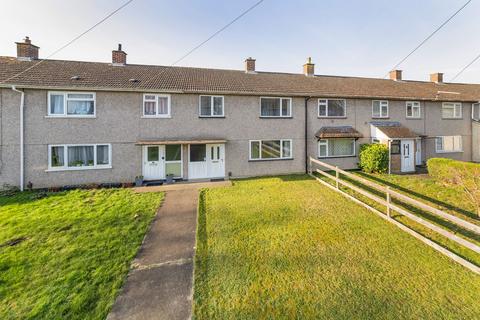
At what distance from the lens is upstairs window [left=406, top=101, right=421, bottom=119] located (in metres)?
16.8

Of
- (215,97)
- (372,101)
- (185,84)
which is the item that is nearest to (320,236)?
(215,97)

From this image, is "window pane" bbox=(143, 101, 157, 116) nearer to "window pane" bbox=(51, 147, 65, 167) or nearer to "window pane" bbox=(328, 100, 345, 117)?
"window pane" bbox=(51, 147, 65, 167)

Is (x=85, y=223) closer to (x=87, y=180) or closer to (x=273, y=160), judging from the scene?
(x=87, y=180)

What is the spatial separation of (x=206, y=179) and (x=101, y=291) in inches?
346

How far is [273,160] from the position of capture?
A: 45.3 ft

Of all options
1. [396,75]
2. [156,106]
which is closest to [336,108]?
[396,75]

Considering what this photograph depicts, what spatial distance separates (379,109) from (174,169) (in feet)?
47.7

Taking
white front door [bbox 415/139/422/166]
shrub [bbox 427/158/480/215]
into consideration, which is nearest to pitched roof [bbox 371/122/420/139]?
white front door [bbox 415/139/422/166]

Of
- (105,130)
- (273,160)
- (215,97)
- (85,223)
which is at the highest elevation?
(215,97)

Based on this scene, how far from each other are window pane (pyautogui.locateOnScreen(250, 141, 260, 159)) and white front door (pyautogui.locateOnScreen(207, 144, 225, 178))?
1735 millimetres

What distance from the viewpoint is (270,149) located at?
13.8 m

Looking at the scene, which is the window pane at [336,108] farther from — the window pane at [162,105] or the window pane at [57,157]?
the window pane at [57,157]

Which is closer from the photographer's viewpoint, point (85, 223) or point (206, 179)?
point (85, 223)

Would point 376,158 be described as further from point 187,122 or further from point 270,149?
point 187,122
